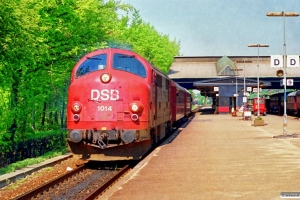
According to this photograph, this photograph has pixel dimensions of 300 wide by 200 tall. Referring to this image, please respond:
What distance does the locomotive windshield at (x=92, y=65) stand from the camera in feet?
50.4

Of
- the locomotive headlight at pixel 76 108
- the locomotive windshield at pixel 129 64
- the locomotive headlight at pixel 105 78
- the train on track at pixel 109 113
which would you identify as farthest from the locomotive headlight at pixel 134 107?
the locomotive headlight at pixel 76 108

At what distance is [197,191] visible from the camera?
9.58 meters

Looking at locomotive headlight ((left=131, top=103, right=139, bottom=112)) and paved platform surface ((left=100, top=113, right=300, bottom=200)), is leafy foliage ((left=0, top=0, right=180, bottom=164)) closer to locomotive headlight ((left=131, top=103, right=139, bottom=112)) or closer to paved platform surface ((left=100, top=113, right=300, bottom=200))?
locomotive headlight ((left=131, top=103, right=139, bottom=112))

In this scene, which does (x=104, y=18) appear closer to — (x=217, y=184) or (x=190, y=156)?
(x=190, y=156)

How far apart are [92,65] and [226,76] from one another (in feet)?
213

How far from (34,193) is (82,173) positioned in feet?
11.1

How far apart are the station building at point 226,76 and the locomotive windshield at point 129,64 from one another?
45.0m

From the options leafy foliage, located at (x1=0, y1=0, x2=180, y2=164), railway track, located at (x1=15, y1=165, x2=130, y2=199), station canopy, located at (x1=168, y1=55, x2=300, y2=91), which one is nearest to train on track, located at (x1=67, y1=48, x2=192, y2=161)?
railway track, located at (x1=15, y1=165, x2=130, y2=199)

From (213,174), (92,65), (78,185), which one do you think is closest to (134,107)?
(92,65)

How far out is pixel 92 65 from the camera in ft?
50.9

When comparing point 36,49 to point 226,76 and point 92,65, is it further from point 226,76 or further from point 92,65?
point 226,76

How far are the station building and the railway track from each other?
47115 millimetres

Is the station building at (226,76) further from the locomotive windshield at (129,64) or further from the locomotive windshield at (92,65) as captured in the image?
the locomotive windshield at (92,65)

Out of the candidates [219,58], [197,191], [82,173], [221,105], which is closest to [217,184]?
[197,191]
